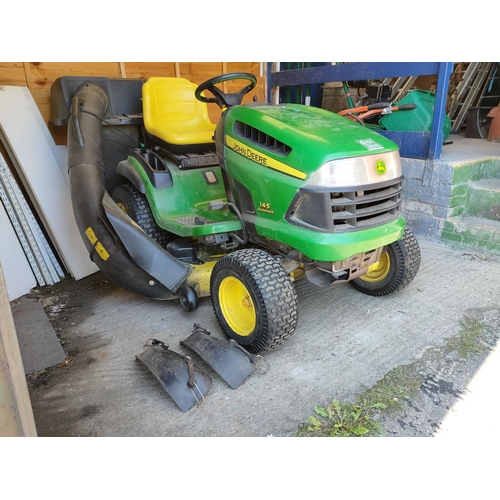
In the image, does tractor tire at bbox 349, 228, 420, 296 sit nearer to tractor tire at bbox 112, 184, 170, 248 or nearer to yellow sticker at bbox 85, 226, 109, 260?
tractor tire at bbox 112, 184, 170, 248

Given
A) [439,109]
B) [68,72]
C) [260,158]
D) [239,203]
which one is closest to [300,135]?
[260,158]

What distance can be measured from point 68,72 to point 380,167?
118 inches

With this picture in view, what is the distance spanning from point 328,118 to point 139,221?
149 centimetres

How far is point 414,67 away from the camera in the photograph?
3.41m

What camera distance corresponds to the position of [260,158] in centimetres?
209

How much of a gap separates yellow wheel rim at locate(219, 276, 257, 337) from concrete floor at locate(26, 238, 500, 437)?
0.59 feet

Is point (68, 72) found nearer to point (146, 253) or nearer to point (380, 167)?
point (146, 253)

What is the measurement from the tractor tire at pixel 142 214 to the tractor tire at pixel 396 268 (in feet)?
4.84

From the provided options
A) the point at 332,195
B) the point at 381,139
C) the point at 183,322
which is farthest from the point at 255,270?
the point at 381,139

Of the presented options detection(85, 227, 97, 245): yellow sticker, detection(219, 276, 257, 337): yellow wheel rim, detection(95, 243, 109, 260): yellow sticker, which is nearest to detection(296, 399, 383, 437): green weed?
detection(219, 276, 257, 337): yellow wheel rim

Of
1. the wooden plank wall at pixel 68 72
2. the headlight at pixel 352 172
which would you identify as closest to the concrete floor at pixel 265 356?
the headlight at pixel 352 172

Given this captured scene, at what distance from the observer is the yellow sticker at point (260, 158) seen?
76.0 inches

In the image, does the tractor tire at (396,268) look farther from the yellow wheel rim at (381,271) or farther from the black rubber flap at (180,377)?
the black rubber flap at (180,377)
